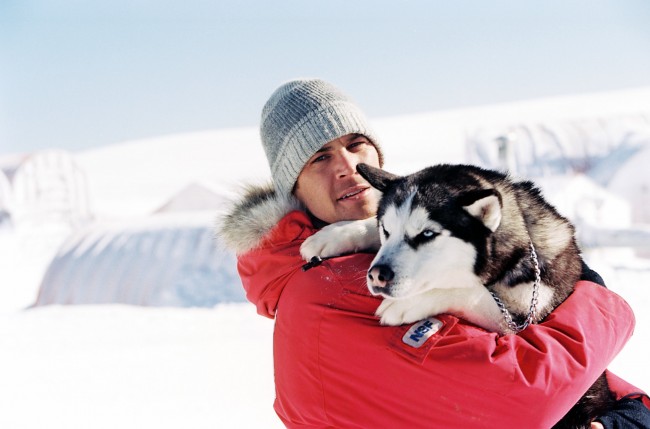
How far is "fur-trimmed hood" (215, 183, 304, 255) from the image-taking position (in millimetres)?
1835

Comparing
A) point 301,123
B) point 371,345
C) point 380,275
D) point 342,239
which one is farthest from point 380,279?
point 301,123

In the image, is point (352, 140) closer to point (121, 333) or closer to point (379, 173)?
point (379, 173)

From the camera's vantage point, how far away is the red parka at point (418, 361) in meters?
1.37

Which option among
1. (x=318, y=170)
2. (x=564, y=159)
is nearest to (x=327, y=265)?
(x=318, y=170)

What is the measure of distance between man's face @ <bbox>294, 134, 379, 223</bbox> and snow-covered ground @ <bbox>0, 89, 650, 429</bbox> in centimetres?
27

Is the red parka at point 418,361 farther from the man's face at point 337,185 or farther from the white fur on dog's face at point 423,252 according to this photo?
the man's face at point 337,185

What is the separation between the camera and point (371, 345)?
146cm

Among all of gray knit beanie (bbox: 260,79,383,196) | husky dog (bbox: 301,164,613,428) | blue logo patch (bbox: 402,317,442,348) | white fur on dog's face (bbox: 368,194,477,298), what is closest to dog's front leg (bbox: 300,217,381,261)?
husky dog (bbox: 301,164,613,428)

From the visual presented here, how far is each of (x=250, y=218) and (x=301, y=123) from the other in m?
0.43

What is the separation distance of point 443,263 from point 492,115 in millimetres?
38059

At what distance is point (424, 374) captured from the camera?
1.39 m

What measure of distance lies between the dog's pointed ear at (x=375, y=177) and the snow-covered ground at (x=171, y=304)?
19.9 inches

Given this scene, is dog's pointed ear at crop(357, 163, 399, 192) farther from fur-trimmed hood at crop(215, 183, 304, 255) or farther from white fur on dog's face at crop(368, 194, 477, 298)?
fur-trimmed hood at crop(215, 183, 304, 255)

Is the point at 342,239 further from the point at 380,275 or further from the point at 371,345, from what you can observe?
the point at 371,345
